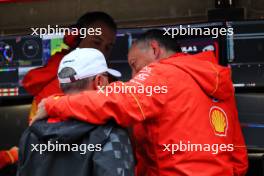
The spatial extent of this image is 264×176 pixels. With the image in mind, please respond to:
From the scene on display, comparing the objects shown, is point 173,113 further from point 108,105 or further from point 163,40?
point 163,40

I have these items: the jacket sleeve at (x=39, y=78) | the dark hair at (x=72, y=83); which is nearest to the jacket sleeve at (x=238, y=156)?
the dark hair at (x=72, y=83)

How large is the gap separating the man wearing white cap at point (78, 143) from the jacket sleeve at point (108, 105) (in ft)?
0.10

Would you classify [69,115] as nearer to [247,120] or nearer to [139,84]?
[139,84]

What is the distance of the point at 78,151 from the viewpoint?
1823mm

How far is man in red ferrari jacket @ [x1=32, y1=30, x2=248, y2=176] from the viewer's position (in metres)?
1.88

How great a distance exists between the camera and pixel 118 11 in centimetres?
366

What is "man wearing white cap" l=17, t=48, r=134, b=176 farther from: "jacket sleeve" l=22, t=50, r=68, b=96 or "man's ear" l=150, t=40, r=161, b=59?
"jacket sleeve" l=22, t=50, r=68, b=96

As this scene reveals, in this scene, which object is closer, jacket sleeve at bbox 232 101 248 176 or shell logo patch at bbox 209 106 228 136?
shell logo patch at bbox 209 106 228 136

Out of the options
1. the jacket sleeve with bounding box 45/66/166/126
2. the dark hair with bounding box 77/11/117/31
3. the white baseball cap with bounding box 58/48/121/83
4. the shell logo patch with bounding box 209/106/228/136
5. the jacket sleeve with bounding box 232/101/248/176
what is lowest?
the jacket sleeve with bounding box 232/101/248/176

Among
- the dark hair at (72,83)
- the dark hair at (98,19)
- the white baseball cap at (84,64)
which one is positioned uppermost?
the dark hair at (98,19)

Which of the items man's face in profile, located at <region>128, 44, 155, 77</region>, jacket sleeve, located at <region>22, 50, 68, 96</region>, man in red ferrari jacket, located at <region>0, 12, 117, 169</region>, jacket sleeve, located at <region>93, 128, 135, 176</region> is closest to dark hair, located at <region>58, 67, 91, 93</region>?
jacket sleeve, located at <region>93, 128, 135, 176</region>

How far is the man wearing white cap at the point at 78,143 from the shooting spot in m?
1.78

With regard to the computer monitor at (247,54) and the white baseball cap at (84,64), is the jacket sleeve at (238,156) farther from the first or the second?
the computer monitor at (247,54)

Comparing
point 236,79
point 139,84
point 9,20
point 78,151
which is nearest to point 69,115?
point 78,151
